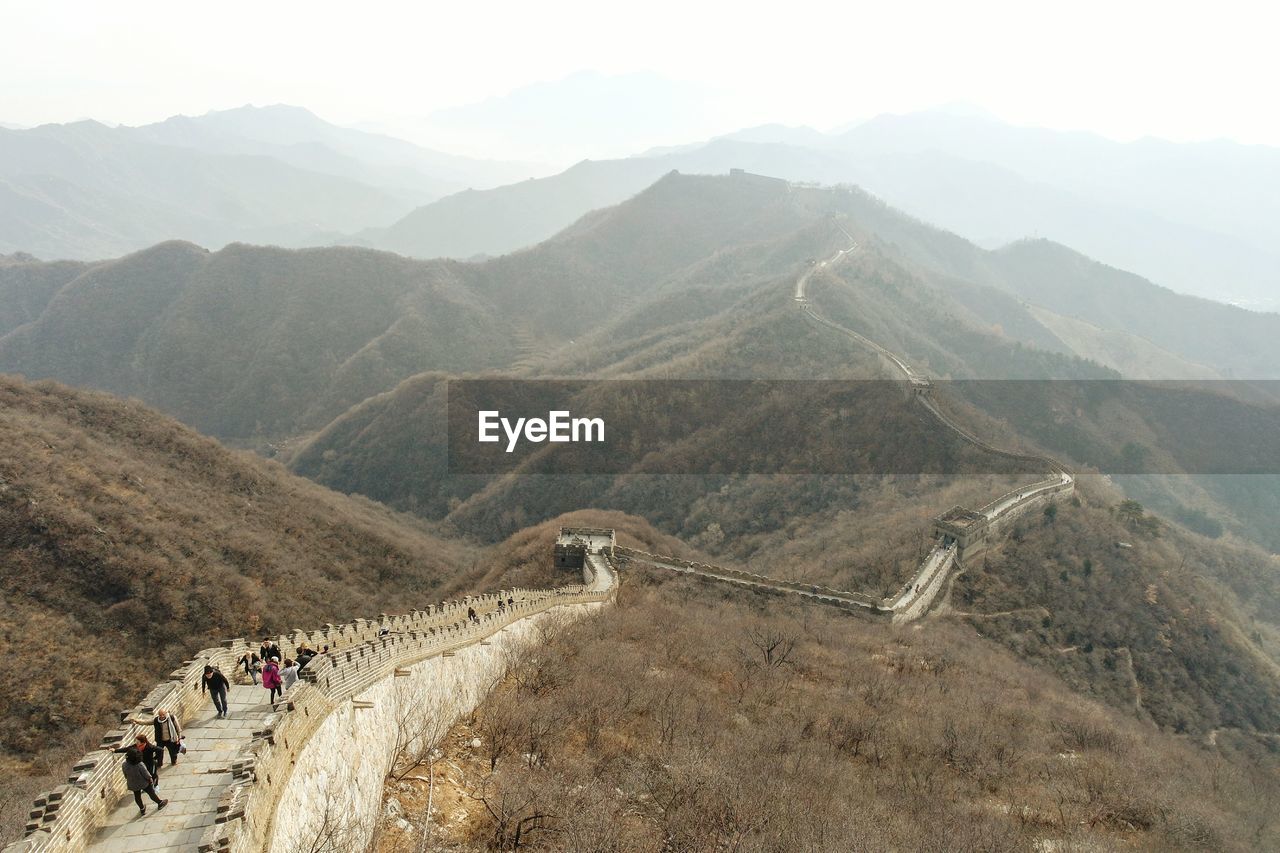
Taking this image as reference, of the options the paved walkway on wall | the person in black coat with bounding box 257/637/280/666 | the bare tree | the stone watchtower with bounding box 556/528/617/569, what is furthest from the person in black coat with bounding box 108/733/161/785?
the stone watchtower with bounding box 556/528/617/569

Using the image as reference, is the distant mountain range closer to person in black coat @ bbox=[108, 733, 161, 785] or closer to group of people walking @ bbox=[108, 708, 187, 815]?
group of people walking @ bbox=[108, 708, 187, 815]

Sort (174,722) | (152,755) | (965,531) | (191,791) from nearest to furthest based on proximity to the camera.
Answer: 1. (152,755)
2. (191,791)
3. (174,722)
4. (965,531)

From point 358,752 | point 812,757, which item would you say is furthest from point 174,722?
point 812,757

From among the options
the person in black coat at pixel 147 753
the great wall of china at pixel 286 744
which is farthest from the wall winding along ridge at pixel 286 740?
the person in black coat at pixel 147 753

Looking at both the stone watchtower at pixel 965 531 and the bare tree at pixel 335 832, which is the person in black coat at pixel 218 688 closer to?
the bare tree at pixel 335 832

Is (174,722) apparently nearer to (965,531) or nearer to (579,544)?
(579,544)

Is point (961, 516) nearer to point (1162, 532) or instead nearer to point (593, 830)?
point (1162, 532)
